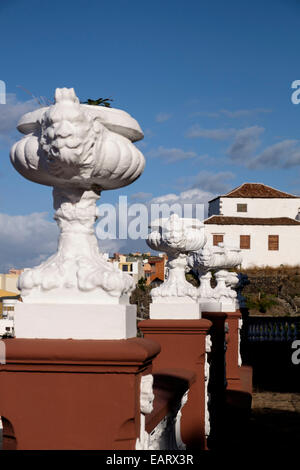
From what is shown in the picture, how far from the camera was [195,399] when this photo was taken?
4.92 m

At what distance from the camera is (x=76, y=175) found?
2.75 m

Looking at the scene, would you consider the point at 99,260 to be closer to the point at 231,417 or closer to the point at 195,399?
the point at 195,399

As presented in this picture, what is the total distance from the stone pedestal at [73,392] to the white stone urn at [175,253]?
2.19 m

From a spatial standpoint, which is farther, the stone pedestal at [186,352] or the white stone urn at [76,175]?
the stone pedestal at [186,352]

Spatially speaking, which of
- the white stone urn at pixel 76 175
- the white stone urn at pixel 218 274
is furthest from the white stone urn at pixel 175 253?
the white stone urn at pixel 218 274

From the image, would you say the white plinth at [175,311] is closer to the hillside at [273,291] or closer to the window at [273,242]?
the hillside at [273,291]

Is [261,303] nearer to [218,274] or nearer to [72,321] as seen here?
[218,274]

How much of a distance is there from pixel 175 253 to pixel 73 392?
2477 millimetres

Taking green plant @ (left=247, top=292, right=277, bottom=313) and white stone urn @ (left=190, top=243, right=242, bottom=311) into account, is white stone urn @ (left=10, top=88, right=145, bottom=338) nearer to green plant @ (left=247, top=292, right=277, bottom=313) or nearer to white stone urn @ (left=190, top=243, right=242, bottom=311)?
white stone urn @ (left=190, top=243, right=242, bottom=311)

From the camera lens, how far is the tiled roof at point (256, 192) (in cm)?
5401

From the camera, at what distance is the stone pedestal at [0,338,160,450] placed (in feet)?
8.51

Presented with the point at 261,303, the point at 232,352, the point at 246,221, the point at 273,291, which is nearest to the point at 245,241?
the point at 246,221
